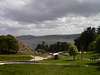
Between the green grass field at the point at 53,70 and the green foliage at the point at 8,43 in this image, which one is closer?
the green grass field at the point at 53,70

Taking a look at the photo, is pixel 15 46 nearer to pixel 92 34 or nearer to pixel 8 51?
pixel 8 51

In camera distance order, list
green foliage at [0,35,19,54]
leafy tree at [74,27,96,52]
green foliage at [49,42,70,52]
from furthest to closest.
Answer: green foliage at [49,42,70,52] → leafy tree at [74,27,96,52] → green foliage at [0,35,19,54]

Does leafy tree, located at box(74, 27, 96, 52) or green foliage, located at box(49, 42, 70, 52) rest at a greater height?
leafy tree, located at box(74, 27, 96, 52)

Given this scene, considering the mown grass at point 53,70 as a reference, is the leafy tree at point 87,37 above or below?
above

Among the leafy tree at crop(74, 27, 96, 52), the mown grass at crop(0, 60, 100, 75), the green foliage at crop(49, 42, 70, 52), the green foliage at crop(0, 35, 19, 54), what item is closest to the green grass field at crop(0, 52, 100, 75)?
the mown grass at crop(0, 60, 100, 75)

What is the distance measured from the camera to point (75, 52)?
22.3m

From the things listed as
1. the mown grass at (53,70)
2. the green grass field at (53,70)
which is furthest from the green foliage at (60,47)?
the mown grass at (53,70)

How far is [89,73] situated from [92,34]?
4931 cm

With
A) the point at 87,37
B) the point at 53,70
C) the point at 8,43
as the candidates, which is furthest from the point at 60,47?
the point at 53,70

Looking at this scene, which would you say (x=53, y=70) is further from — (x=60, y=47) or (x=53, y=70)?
(x=60, y=47)

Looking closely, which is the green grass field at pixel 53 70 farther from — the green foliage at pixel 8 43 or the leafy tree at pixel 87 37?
the leafy tree at pixel 87 37

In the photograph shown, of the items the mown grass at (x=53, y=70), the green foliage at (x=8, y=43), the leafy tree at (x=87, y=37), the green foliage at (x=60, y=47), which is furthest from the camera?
the green foliage at (x=60, y=47)

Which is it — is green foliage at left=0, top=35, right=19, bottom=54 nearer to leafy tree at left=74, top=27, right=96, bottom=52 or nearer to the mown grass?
the mown grass

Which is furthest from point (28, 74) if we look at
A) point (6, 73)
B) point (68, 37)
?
point (68, 37)
